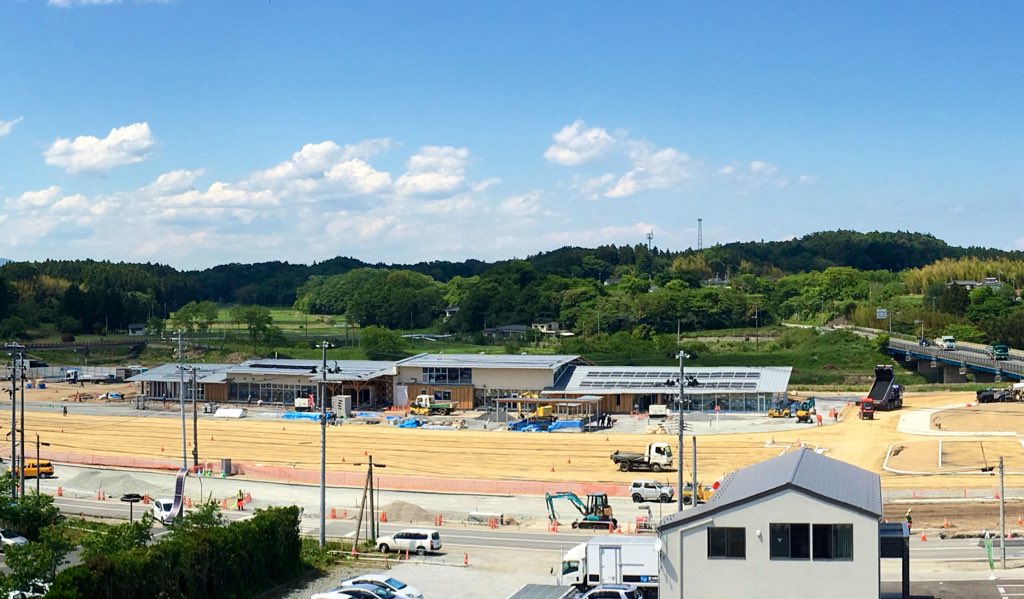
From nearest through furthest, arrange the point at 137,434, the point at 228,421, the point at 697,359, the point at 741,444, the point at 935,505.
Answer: the point at 935,505, the point at 741,444, the point at 137,434, the point at 228,421, the point at 697,359

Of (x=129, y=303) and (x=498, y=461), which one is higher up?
(x=129, y=303)

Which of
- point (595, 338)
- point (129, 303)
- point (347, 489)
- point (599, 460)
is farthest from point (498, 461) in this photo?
point (129, 303)

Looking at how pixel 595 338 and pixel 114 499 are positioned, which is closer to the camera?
pixel 114 499

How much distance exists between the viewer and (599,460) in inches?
2261

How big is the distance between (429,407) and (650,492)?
3556 cm

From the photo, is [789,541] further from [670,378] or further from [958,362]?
[958,362]

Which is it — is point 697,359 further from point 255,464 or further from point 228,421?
point 255,464

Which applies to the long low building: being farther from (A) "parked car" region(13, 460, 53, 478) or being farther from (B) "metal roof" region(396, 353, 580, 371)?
(A) "parked car" region(13, 460, 53, 478)

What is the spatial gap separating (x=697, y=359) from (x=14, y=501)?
73229 mm

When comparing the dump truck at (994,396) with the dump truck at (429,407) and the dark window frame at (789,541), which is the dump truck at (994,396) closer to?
the dump truck at (429,407)

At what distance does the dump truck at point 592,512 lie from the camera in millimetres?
40344

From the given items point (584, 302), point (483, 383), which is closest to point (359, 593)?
point (483, 383)

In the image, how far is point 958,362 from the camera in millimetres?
91562

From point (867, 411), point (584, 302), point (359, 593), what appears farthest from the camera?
point (584, 302)
